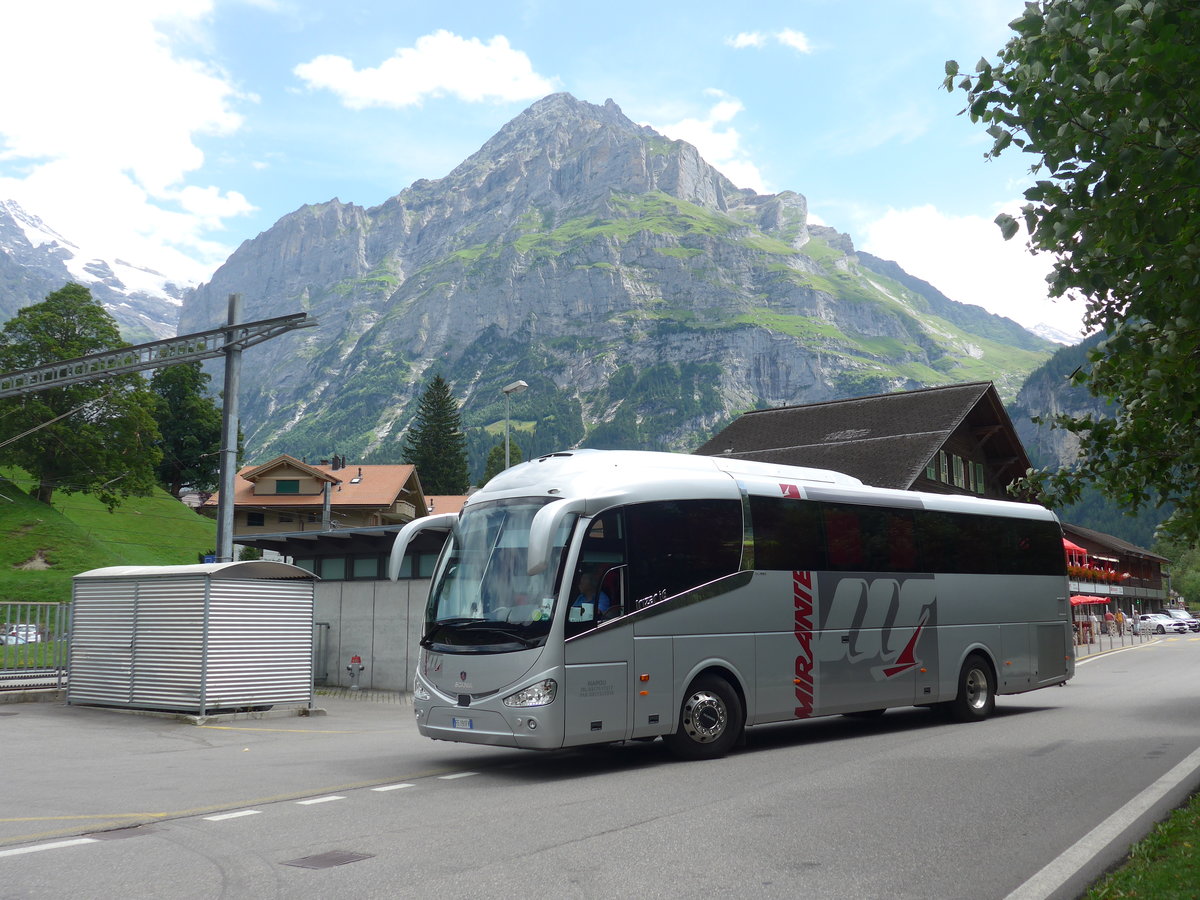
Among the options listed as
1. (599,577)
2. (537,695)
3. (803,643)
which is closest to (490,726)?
(537,695)

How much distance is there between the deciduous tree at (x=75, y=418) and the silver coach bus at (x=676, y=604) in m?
53.0

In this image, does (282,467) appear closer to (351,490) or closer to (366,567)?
(351,490)

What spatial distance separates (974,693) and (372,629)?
1541cm

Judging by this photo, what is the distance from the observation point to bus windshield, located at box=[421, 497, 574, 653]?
11008 millimetres

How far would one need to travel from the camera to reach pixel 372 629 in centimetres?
2702

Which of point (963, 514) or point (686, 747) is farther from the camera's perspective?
point (963, 514)

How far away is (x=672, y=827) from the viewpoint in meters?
7.98

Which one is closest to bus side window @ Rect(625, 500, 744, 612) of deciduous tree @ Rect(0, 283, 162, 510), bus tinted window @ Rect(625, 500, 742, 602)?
bus tinted window @ Rect(625, 500, 742, 602)

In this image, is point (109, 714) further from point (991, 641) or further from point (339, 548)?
point (991, 641)

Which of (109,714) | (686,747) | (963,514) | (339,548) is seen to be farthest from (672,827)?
(339,548)

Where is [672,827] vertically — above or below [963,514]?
below

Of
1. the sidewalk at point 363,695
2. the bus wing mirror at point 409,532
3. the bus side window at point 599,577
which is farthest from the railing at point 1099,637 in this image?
the bus side window at point 599,577

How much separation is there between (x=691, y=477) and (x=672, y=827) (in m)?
5.26

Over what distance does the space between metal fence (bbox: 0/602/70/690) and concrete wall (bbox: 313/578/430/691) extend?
7831mm
